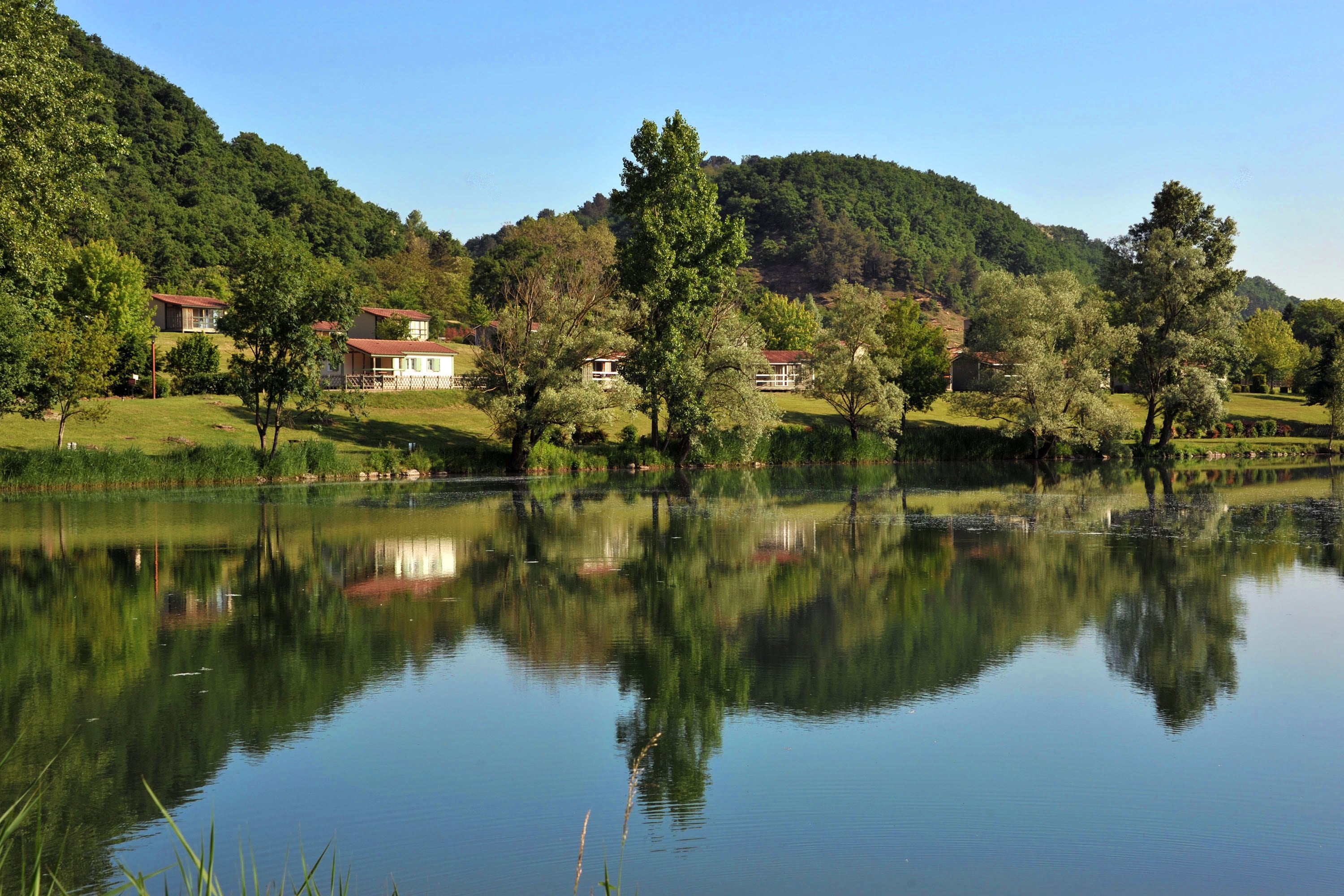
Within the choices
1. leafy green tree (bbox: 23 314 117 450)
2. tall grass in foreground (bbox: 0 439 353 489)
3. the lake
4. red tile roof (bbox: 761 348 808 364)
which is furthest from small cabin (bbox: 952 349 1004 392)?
the lake

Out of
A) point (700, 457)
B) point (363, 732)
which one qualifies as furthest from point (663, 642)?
point (700, 457)

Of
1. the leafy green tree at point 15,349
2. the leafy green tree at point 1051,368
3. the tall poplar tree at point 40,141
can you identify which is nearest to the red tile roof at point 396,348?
the leafy green tree at point 15,349

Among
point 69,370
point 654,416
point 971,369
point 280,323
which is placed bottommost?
point 654,416

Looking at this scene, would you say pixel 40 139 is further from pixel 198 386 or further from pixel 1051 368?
pixel 1051 368

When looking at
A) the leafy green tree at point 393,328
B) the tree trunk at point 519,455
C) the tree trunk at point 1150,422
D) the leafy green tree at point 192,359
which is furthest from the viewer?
the leafy green tree at point 393,328

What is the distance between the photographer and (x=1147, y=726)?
12062mm

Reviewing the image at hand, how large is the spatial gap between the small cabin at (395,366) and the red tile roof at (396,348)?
0.03 meters

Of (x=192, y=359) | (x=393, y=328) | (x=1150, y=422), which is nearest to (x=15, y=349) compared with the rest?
(x=192, y=359)

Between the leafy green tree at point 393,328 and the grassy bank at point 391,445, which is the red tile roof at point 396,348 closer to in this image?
the leafy green tree at point 393,328

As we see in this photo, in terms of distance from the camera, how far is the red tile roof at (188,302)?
312ft

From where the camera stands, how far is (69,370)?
150ft

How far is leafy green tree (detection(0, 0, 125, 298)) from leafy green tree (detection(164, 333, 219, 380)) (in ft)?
103

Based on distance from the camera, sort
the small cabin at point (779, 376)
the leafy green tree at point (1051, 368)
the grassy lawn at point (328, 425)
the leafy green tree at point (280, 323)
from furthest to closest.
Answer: the small cabin at point (779, 376), the leafy green tree at point (1051, 368), the grassy lawn at point (328, 425), the leafy green tree at point (280, 323)

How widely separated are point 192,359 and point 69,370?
22971mm
